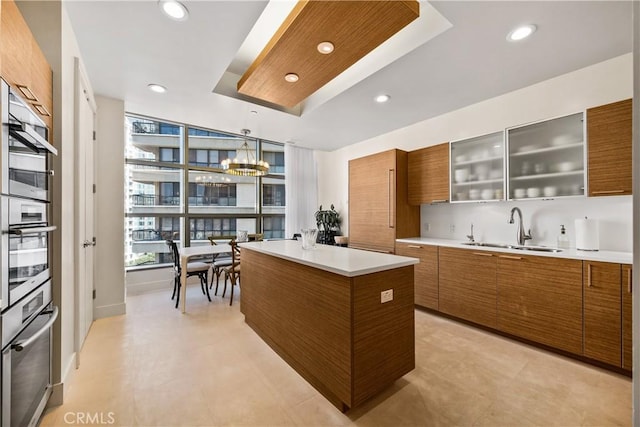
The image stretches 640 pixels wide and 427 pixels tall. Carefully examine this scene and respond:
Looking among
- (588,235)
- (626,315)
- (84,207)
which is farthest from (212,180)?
(626,315)

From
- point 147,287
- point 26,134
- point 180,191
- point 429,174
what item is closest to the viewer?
point 26,134

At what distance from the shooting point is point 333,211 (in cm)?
552

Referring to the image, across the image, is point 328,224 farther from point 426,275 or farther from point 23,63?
point 23,63

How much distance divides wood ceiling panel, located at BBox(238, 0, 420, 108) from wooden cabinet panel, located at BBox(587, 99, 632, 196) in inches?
75.6

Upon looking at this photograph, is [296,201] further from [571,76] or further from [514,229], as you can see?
[571,76]

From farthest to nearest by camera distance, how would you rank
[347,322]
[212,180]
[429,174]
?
1. [212,180]
2. [429,174]
3. [347,322]

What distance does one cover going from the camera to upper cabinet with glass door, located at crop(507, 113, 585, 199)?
2432 mm

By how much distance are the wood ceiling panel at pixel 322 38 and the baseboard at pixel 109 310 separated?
3.07 m

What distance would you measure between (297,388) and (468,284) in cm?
211

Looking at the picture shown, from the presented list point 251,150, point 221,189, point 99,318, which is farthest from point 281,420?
point 251,150

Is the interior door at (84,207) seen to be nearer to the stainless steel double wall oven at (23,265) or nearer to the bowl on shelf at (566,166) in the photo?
the stainless steel double wall oven at (23,265)

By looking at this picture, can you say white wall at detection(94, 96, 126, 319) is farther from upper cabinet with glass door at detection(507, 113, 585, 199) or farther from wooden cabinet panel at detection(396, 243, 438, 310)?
upper cabinet with glass door at detection(507, 113, 585, 199)

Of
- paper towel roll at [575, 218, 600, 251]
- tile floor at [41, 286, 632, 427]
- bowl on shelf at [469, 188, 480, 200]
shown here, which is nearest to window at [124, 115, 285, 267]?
tile floor at [41, 286, 632, 427]

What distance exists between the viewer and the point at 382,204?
152 inches
